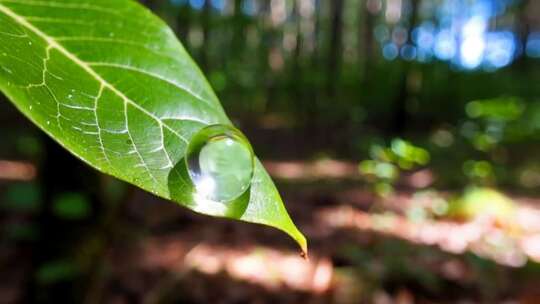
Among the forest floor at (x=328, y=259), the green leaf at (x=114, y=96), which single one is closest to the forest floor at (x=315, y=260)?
the forest floor at (x=328, y=259)

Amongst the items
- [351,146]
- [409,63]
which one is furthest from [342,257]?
[409,63]

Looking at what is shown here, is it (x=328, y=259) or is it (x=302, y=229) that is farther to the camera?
(x=302, y=229)

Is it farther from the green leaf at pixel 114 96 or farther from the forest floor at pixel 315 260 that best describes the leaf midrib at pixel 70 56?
the forest floor at pixel 315 260

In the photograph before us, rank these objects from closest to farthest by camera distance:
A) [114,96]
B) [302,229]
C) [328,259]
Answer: [114,96] → [328,259] → [302,229]

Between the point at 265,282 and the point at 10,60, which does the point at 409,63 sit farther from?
the point at 10,60

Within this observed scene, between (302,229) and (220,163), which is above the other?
(220,163)

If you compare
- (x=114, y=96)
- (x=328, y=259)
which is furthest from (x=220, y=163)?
(x=328, y=259)

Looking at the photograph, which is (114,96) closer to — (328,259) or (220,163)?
(220,163)

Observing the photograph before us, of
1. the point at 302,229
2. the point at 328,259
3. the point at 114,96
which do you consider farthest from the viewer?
the point at 302,229

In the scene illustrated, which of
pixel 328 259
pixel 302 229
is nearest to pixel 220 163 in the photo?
pixel 328 259
